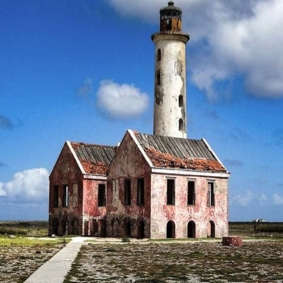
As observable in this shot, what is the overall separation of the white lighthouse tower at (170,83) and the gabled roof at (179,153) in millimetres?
3779

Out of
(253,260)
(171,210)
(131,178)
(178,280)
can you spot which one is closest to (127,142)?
(131,178)

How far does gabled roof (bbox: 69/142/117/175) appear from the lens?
47.2 m

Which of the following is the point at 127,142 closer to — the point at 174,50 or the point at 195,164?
the point at 195,164

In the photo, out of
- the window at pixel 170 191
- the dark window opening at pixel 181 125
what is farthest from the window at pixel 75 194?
the dark window opening at pixel 181 125

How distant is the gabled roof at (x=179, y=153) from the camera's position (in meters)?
41.7

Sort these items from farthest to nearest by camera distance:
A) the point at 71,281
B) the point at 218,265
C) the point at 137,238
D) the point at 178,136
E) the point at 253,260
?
the point at 178,136
the point at 137,238
the point at 253,260
the point at 218,265
the point at 71,281

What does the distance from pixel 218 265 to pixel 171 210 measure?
21.8 metres

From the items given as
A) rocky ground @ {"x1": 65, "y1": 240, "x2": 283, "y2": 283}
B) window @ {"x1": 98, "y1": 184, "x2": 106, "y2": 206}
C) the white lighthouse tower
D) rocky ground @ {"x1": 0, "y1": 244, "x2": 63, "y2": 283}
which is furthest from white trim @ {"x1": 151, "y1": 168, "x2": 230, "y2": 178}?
rocky ground @ {"x1": 0, "y1": 244, "x2": 63, "y2": 283}

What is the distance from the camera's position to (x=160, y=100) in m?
50.0

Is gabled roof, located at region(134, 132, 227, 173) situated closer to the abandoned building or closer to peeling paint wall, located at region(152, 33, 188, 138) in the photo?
the abandoned building

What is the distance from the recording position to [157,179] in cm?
4059

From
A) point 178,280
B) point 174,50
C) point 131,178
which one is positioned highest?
point 174,50

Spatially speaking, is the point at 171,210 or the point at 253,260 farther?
the point at 171,210

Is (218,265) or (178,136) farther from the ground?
(178,136)
